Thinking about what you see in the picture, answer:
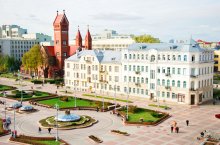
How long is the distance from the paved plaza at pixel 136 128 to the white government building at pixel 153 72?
741 cm

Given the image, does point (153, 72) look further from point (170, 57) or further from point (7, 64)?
point (7, 64)

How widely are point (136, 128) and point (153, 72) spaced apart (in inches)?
1230

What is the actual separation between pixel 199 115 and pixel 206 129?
11.6m

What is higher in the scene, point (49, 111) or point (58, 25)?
point (58, 25)

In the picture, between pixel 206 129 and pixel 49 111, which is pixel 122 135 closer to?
pixel 206 129

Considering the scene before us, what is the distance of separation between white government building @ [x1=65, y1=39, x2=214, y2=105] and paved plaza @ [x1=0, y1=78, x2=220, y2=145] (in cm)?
741

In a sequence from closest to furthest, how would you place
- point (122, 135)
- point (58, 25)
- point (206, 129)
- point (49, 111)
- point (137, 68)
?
1. point (122, 135)
2. point (206, 129)
3. point (49, 111)
4. point (137, 68)
5. point (58, 25)

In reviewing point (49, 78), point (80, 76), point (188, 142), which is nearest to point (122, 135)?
point (188, 142)

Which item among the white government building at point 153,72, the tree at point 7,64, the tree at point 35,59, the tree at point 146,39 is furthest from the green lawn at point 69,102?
the tree at point 7,64

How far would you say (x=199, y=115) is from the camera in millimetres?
69062

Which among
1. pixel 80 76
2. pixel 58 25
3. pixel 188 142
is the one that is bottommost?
pixel 188 142

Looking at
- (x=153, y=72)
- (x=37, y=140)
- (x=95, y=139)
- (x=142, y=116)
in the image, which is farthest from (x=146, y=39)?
(x=37, y=140)

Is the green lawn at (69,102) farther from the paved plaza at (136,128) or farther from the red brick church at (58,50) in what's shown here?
the red brick church at (58,50)

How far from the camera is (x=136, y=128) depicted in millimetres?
58938
